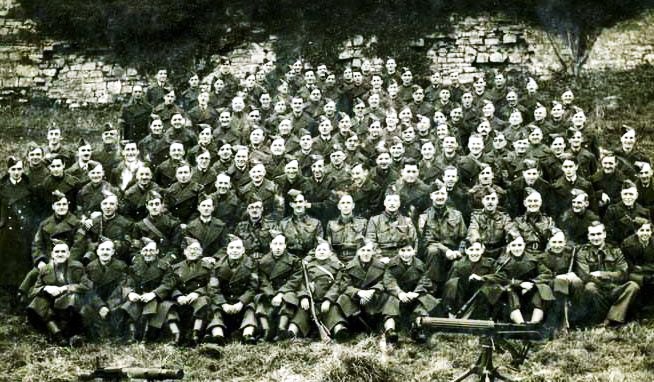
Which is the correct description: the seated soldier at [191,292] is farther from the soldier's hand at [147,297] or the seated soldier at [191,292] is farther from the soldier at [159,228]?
the soldier at [159,228]

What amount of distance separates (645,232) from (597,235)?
Answer: 0.57 m

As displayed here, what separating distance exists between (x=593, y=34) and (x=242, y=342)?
1029 centimetres

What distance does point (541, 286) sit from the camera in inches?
322

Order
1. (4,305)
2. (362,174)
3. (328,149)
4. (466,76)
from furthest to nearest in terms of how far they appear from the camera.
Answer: (466,76) < (328,149) < (362,174) < (4,305)

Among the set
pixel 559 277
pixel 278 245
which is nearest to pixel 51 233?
pixel 278 245

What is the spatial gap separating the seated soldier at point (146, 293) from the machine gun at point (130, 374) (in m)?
1.09

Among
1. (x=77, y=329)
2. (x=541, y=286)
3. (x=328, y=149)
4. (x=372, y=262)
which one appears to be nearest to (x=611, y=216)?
(x=541, y=286)

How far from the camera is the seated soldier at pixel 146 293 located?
8.26m

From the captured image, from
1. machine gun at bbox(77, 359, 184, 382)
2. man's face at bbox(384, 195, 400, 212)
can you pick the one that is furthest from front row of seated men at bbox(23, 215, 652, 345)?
machine gun at bbox(77, 359, 184, 382)

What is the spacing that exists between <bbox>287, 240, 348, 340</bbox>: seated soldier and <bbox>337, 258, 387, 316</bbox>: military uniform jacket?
0.26 ft

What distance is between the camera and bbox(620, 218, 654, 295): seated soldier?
8.42 meters

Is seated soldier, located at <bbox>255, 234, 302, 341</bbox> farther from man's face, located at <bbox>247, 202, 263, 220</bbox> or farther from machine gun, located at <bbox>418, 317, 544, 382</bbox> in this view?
machine gun, located at <bbox>418, 317, 544, 382</bbox>

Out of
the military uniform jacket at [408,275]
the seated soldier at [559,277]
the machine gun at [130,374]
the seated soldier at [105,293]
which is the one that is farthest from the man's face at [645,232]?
the seated soldier at [105,293]

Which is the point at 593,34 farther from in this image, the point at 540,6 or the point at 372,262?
the point at 372,262
